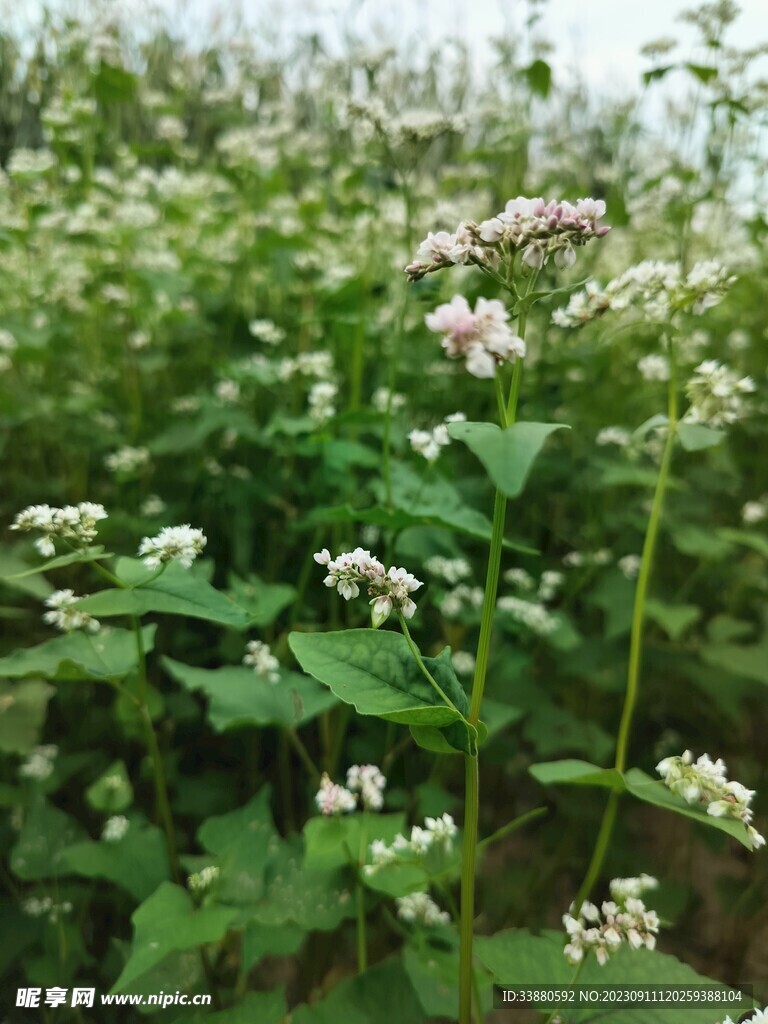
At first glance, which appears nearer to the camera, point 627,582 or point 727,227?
point 627,582

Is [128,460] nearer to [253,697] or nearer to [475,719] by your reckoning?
[253,697]

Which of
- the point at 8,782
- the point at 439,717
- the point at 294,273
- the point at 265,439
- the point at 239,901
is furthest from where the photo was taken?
the point at 294,273

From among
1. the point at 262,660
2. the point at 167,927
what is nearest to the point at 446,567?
the point at 262,660

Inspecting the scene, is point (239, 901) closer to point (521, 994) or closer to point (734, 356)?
point (521, 994)

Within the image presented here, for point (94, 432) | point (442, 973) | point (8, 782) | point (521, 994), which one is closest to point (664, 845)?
point (442, 973)

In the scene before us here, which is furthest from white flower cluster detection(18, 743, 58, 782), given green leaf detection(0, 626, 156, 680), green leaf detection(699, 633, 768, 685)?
green leaf detection(699, 633, 768, 685)

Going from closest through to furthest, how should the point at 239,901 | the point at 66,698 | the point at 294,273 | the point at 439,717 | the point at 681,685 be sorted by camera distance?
the point at 439,717 → the point at 239,901 → the point at 66,698 → the point at 681,685 → the point at 294,273
